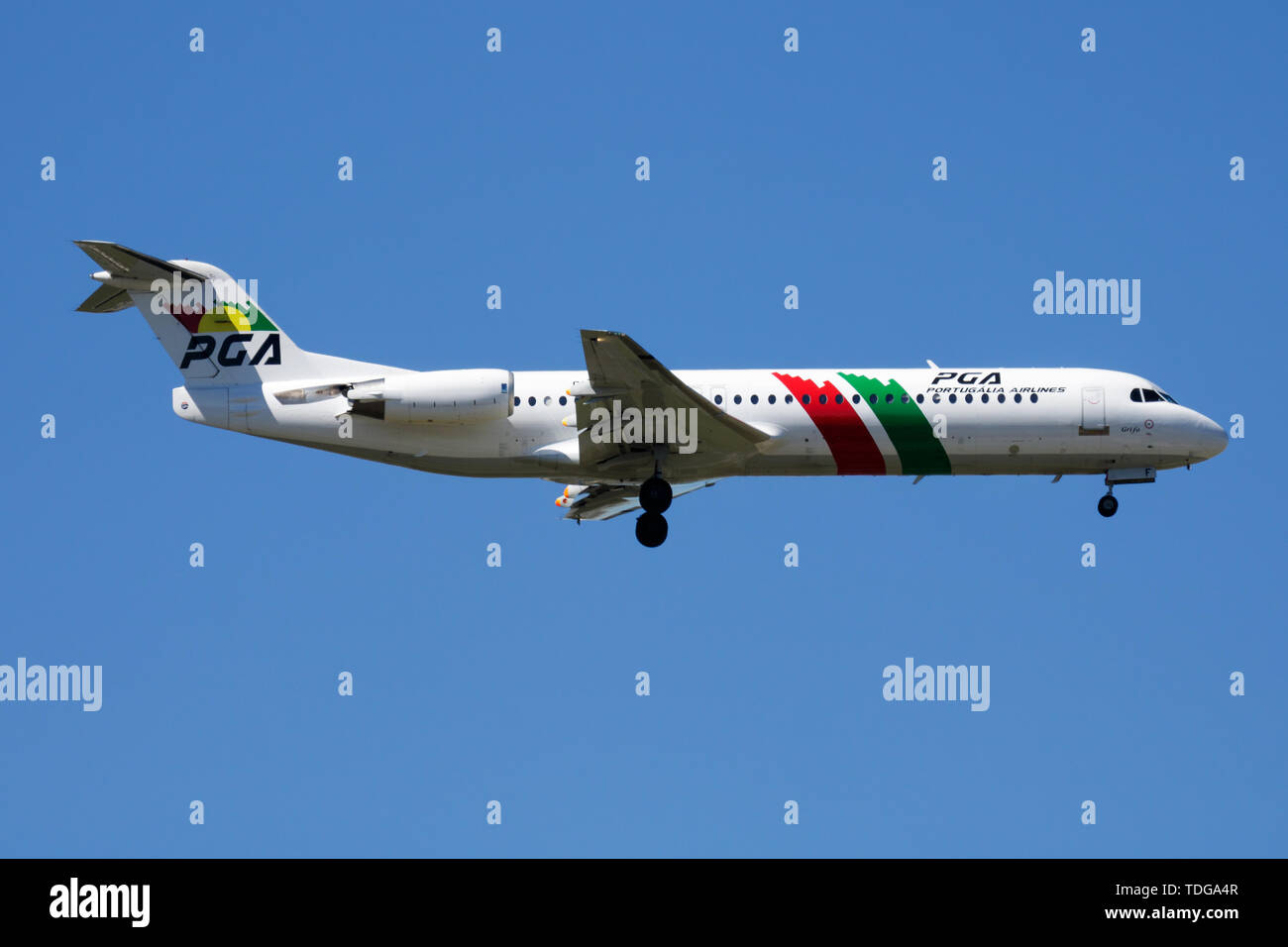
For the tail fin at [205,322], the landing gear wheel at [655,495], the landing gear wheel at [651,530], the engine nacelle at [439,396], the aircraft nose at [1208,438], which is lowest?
the landing gear wheel at [651,530]

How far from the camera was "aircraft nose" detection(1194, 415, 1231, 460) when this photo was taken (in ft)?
104

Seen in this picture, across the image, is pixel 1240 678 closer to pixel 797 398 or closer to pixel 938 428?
pixel 938 428

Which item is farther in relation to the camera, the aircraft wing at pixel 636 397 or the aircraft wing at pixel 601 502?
the aircraft wing at pixel 601 502

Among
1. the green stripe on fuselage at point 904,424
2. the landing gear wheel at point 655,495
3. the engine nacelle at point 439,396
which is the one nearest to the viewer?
A: the engine nacelle at point 439,396

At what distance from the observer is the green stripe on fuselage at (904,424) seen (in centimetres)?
3077

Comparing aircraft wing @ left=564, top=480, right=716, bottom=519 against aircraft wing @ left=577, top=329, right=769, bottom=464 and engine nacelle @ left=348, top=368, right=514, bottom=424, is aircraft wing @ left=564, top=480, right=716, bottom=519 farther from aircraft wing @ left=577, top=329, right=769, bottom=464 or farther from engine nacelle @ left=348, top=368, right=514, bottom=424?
engine nacelle @ left=348, top=368, right=514, bottom=424

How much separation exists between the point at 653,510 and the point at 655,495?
0.32 metres

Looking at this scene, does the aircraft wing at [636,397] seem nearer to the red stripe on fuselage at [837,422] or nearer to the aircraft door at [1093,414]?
the red stripe on fuselage at [837,422]

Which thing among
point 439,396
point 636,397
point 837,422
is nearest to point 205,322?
point 439,396

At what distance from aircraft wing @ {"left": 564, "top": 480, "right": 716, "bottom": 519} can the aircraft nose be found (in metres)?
11.8

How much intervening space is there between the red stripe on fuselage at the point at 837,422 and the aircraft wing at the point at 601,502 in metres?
4.93

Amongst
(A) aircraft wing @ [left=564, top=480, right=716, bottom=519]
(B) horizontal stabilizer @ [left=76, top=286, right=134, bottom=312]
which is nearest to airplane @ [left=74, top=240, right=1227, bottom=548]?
(B) horizontal stabilizer @ [left=76, top=286, right=134, bottom=312]

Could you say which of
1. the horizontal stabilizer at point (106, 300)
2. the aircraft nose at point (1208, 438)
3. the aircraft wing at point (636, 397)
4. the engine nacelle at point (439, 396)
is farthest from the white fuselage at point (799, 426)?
the horizontal stabilizer at point (106, 300)

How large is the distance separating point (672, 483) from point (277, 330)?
8695 millimetres
